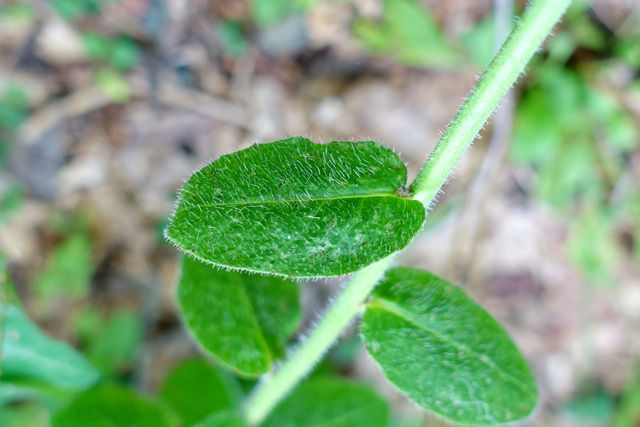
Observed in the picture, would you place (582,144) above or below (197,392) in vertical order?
above

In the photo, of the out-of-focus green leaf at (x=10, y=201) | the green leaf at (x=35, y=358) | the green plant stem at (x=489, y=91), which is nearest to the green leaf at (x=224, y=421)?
the green leaf at (x=35, y=358)

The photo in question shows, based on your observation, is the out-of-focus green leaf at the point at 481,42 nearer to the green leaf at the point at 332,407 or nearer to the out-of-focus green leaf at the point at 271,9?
the out-of-focus green leaf at the point at 271,9

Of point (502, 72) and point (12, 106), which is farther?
point (12, 106)

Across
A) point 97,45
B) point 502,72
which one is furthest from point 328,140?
point 502,72

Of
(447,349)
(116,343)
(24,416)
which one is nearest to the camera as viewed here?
(447,349)

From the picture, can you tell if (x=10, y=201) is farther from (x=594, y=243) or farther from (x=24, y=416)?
(x=594, y=243)

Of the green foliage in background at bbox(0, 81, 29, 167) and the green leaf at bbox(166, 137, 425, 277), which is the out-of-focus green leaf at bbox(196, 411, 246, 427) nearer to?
the green leaf at bbox(166, 137, 425, 277)
